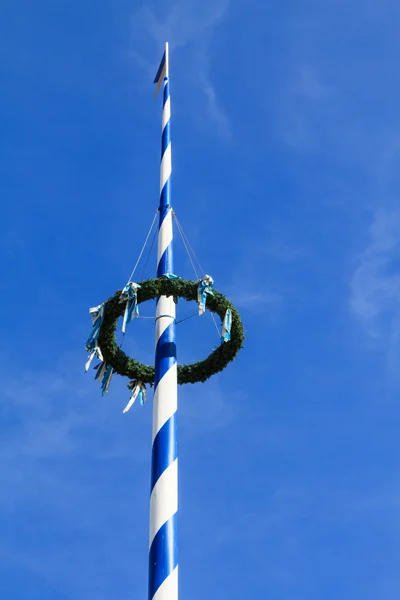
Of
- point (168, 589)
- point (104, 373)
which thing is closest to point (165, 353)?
point (104, 373)

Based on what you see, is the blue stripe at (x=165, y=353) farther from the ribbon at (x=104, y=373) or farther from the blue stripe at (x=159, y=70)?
the blue stripe at (x=159, y=70)

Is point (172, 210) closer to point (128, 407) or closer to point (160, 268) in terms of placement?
point (160, 268)

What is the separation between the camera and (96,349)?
14.2 meters

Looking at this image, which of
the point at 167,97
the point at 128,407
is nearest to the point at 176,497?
the point at 128,407

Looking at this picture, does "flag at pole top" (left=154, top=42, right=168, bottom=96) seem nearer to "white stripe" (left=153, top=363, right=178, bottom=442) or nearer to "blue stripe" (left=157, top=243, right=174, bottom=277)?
"blue stripe" (left=157, top=243, right=174, bottom=277)

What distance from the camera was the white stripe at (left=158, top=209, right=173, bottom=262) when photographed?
15438 millimetres

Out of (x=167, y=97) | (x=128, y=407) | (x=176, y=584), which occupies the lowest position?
(x=176, y=584)

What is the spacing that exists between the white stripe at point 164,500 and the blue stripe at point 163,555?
0.10m

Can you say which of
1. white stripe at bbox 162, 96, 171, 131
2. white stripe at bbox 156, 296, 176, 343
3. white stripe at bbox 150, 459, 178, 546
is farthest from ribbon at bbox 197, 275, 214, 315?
A: white stripe at bbox 162, 96, 171, 131

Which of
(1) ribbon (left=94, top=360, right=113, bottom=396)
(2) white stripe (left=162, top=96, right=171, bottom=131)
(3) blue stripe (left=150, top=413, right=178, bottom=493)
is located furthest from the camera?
(2) white stripe (left=162, top=96, right=171, bottom=131)

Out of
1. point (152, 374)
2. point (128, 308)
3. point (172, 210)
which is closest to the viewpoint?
point (128, 308)

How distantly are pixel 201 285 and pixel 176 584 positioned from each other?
5078 mm

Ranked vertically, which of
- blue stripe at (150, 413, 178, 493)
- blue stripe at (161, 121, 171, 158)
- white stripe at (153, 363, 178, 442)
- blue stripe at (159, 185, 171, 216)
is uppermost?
blue stripe at (161, 121, 171, 158)

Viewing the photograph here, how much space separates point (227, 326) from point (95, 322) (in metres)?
2.34
